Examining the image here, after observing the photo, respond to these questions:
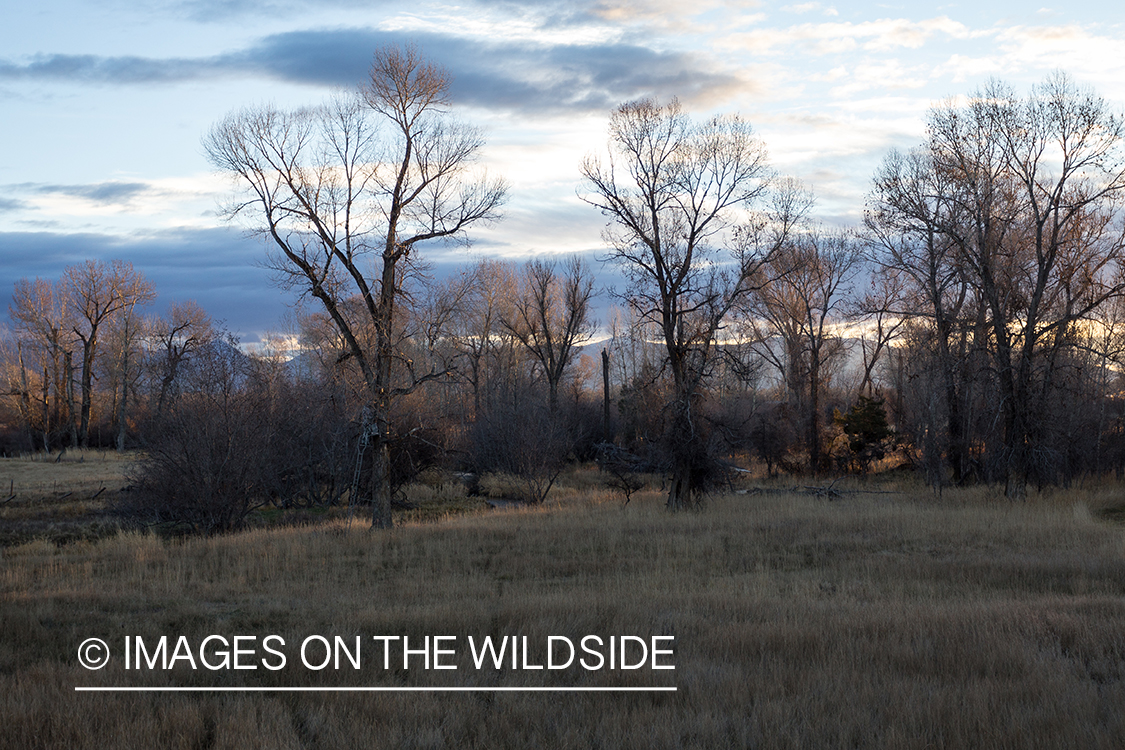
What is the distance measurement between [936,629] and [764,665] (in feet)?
7.71

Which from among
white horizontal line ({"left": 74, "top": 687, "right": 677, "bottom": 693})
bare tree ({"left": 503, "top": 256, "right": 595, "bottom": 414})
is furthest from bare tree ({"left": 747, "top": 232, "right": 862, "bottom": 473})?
white horizontal line ({"left": 74, "top": 687, "right": 677, "bottom": 693})

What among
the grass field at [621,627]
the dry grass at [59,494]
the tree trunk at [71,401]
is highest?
the tree trunk at [71,401]

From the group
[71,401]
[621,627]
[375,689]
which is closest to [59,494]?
[71,401]

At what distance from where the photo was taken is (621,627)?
29.5 feet

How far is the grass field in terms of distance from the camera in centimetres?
571

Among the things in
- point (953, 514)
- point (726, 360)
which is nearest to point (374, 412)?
point (726, 360)

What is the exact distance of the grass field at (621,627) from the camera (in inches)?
225

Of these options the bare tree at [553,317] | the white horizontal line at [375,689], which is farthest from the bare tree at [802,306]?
the white horizontal line at [375,689]

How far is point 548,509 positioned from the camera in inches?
964

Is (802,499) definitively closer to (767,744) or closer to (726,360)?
(726,360)

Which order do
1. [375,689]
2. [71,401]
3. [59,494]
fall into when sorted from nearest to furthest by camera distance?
[375,689]
[59,494]
[71,401]

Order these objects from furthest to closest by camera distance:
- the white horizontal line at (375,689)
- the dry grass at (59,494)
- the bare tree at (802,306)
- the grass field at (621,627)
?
the bare tree at (802,306) → the dry grass at (59,494) → the white horizontal line at (375,689) → the grass field at (621,627)

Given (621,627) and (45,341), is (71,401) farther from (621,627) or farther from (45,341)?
(621,627)

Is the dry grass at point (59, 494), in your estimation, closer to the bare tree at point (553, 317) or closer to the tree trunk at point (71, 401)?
the tree trunk at point (71, 401)
